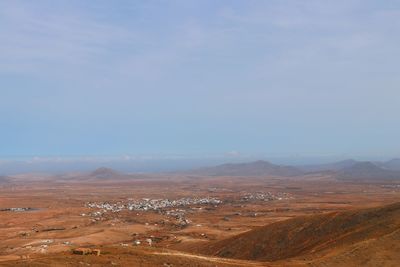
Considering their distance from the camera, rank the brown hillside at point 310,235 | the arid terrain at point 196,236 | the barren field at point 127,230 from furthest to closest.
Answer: the brown hillside at point 310,235, the arid terrain at point 196,236, the barren field at point 127,230

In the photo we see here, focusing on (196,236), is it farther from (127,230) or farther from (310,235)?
(310,235)

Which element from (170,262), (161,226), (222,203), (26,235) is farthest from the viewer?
(222,203)

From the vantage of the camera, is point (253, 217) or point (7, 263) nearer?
point (7, 263)

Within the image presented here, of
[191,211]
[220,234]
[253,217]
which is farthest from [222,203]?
[220,234]

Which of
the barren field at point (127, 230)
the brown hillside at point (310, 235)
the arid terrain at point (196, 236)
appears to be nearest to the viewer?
the barren field at point (127, 230)

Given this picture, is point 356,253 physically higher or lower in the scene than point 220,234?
higher

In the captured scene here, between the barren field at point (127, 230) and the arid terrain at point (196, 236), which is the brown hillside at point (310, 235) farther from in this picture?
the barren field at point (127, 230)

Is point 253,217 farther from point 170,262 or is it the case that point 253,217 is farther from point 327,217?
point 170,262

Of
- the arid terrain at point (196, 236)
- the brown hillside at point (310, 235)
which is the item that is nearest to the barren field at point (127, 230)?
the arid terrain at point (196, 236)
